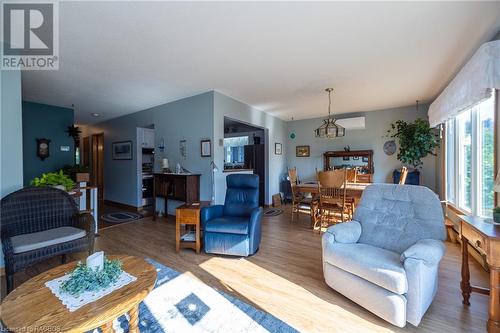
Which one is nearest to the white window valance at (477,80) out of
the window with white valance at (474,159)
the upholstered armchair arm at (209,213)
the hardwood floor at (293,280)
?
the window with white valance at (474,159)

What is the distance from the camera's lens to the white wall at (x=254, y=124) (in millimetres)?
4230

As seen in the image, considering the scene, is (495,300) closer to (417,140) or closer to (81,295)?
(81,295)

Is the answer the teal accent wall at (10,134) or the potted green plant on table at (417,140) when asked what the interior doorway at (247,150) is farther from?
the potted green plant on table at (417,140)

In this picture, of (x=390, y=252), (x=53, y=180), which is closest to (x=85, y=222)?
(x=53, y=180)

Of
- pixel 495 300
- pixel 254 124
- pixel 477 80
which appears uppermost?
pixel 254 124

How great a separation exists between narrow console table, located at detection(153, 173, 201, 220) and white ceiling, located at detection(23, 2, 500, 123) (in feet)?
5.31

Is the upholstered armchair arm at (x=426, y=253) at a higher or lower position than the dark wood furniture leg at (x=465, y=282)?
higher

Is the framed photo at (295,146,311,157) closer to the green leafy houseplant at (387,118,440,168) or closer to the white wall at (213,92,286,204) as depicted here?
the white wall at (213,92,286,204)

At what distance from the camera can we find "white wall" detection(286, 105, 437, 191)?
17.1 ft

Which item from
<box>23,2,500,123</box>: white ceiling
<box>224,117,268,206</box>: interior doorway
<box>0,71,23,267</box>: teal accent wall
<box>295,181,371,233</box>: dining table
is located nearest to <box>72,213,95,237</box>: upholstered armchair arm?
<box>0,71,23,267</box>: teal accent wall

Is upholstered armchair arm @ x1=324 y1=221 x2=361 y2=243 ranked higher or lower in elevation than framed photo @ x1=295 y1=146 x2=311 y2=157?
lower

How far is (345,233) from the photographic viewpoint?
2.11 metres

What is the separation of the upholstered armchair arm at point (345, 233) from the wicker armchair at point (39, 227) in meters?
2.60

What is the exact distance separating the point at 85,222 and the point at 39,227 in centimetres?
47
